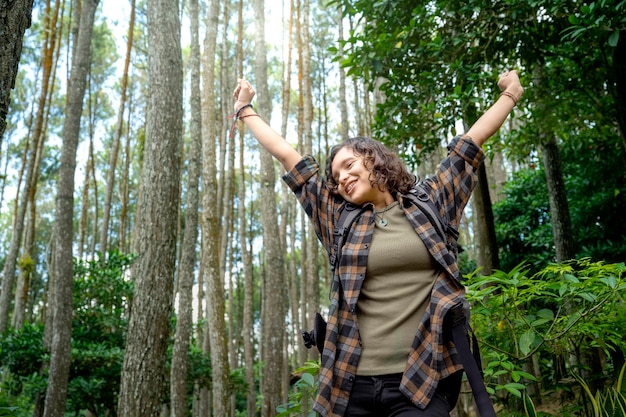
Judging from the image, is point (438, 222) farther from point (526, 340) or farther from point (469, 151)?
point (526, 340)

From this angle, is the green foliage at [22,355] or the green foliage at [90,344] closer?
the green foliage at [90,344]

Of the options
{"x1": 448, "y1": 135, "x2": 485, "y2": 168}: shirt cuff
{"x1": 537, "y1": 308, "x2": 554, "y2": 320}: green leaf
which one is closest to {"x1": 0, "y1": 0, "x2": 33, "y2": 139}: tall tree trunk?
{"x1": 448, "y1": 135, "x2": 485, "y2": 168}: shirt cuff

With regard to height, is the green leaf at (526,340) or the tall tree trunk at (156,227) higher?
the tall tree trunk at (156,227)

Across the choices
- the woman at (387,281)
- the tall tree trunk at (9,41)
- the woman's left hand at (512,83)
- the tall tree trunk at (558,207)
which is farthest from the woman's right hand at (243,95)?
the tall tree trunk at (558,207)

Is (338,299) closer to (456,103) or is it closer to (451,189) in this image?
(451,189)

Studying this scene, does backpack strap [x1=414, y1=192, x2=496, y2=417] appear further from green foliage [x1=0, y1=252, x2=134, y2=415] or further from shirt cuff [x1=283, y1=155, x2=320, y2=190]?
green foliage [x1=0, y1=252, x2=134, y2=415]

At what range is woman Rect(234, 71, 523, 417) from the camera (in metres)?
1.59

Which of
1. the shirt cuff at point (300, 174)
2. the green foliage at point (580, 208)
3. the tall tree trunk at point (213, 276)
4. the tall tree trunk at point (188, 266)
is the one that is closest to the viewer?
the shirt cuff at point (300, 174)

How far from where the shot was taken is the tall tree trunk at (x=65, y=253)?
6.37m

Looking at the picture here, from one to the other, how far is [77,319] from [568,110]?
24.4 ft

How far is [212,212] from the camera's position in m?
7.81

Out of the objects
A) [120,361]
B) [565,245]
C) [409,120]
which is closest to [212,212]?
[120,361]

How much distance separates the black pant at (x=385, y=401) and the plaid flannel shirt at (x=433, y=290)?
27 millimetres

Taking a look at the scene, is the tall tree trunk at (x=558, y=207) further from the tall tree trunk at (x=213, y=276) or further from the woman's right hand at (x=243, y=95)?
the woman's right hand at (x=243, y=95)
